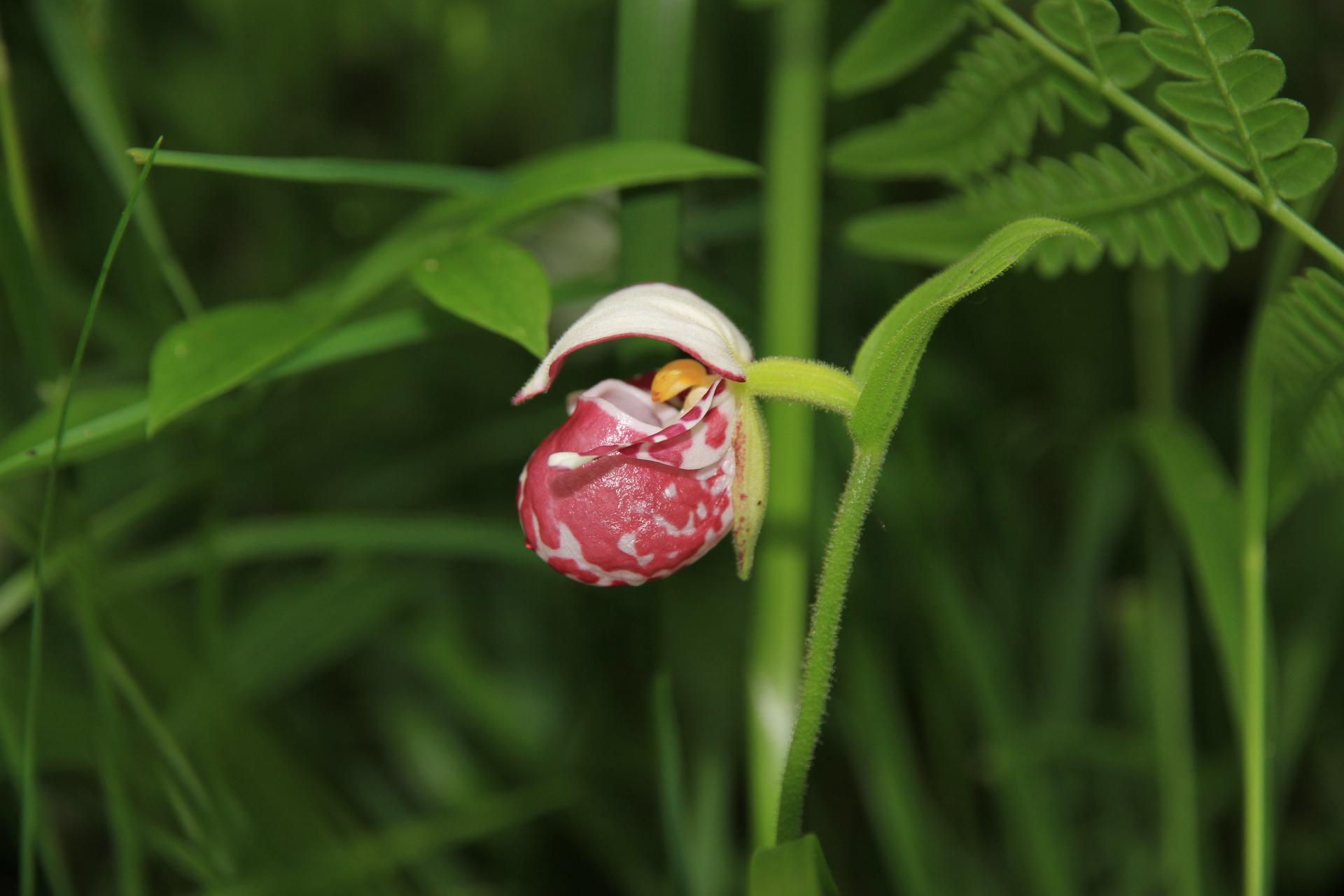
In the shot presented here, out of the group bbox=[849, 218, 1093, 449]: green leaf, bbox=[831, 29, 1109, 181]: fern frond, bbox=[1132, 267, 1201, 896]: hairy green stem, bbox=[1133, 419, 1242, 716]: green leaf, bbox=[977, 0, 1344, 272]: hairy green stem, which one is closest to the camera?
bbox=[849, 218, 1093, 449]: green leaf

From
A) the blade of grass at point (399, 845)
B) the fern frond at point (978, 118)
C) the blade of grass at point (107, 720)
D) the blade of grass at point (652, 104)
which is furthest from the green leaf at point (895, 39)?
the blade of grass at point (399, 845)

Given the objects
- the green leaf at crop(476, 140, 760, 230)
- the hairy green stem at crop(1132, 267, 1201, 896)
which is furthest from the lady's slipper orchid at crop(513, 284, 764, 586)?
the hairy green stem at crop(1132, 267, 1201, 896)

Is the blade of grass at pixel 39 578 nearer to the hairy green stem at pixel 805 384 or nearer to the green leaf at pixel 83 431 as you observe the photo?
the green leaf at pixel 83 431

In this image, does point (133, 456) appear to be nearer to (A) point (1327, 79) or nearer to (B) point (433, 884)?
(B) point (433, 884)

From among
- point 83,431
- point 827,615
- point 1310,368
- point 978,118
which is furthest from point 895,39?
point 83,431

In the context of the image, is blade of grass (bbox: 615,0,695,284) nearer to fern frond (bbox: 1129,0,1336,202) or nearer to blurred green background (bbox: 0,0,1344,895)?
blurred green background (bbox: 0,0,1344,895)

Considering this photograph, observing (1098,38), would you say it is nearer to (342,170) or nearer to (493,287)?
(493,287)

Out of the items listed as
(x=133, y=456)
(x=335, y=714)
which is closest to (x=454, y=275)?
(x=133, y=456)

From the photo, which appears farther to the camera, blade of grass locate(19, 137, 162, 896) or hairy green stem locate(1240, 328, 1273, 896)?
hairy green stem locate(1240, 328, 1273, 896)
